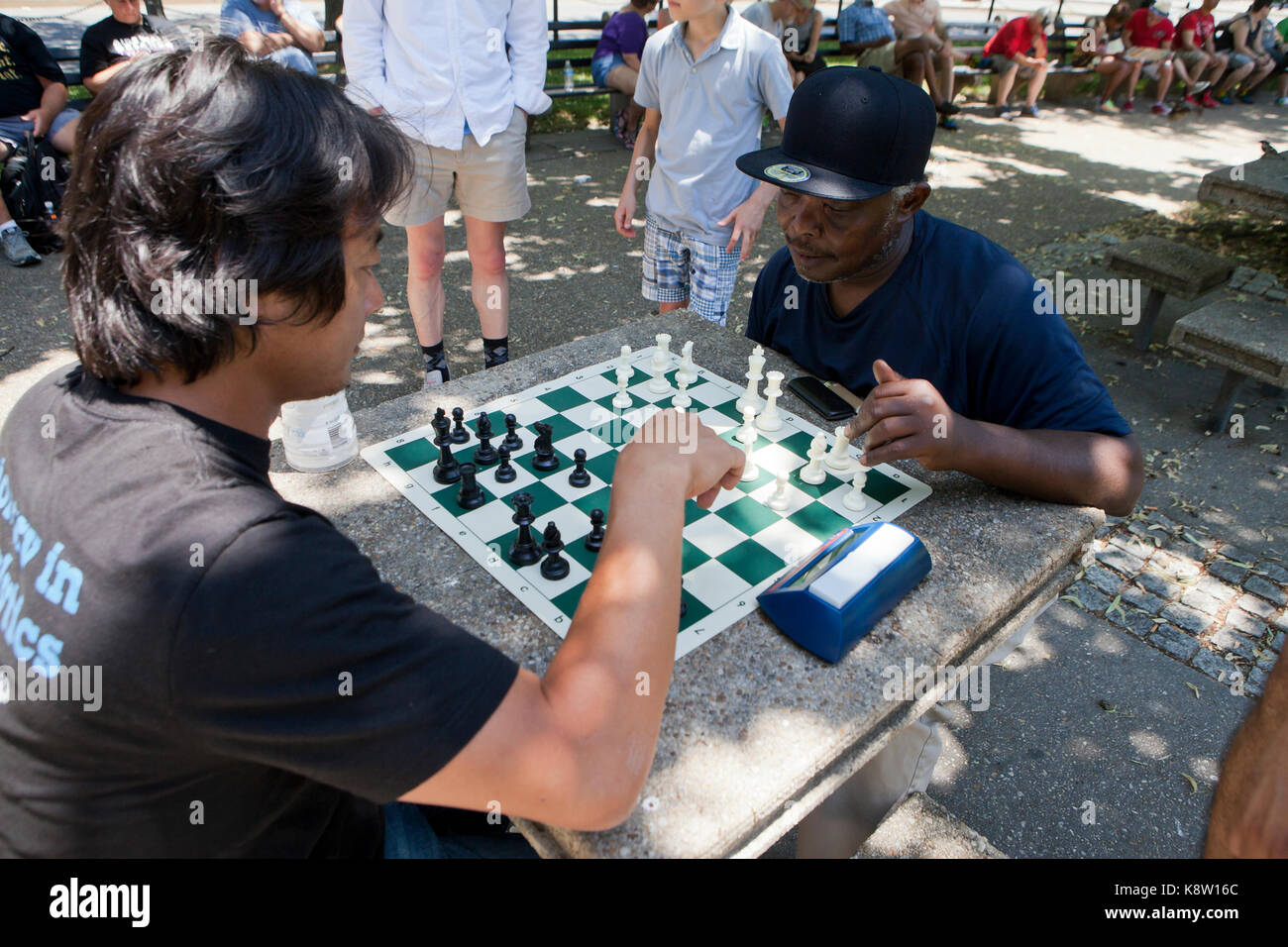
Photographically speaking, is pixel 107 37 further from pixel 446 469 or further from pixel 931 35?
pixel 931 35

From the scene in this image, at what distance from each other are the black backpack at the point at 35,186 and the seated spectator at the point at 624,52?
524 cm

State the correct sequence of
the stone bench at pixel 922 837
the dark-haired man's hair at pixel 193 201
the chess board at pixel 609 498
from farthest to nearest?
the stone bench at pixel 922 837
the chess board at pixel 609 498
the dark-haired man's hair at pixel 193 201

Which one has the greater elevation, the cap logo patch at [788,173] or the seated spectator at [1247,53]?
the seated spectator at [1247,53]

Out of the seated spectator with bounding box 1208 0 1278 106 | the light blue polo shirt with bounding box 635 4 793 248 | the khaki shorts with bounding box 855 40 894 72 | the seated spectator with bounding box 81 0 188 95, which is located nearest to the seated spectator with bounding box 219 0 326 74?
the seated spectator with bounding box 81 0 188 95

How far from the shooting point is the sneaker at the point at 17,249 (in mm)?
5551

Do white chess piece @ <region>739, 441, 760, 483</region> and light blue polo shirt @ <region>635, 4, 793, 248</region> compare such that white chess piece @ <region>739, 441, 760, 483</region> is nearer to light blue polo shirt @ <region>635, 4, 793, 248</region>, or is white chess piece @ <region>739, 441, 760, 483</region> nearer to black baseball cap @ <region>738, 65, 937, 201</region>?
black baseball cap @ <region>738, 65, 937, 201</region>

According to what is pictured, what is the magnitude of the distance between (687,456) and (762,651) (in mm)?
401

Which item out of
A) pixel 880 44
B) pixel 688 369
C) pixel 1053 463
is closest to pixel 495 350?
pixel 688 369

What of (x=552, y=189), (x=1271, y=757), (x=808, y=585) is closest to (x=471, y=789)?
(x=808, y=585)

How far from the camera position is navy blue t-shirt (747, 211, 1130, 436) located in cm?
208

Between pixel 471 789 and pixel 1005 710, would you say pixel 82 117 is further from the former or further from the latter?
pixel 1005 710

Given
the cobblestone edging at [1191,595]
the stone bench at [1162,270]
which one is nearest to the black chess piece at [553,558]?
the cobblestone edging at [1191,595]

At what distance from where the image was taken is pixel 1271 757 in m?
1.10

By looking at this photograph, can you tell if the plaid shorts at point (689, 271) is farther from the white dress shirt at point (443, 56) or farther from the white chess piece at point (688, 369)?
the white chess piece at point (688, 369)
